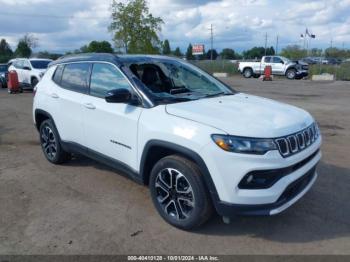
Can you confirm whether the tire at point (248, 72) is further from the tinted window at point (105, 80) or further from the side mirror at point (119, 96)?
the side mirror at point (119, 96)

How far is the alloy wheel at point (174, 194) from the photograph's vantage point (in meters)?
3.50

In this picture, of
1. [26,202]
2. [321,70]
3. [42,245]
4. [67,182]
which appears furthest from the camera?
[321,70]

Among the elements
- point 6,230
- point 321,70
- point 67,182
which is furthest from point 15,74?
point 321,70

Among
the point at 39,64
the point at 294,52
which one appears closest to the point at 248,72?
the point at 39,64

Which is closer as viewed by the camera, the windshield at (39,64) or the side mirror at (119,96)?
the side mirror at (119,96)

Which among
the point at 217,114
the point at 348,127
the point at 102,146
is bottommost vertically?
the point at 348,127

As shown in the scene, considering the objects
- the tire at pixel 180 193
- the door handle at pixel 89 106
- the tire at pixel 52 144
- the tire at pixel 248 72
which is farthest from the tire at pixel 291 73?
the tire at pixel 180 193

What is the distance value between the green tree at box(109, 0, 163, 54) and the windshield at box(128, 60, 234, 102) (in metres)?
20.7

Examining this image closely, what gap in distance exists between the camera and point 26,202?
4.39 meters

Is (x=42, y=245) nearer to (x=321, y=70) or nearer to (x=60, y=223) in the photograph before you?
(x=60, y=223)

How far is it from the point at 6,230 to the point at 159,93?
87.7 inches

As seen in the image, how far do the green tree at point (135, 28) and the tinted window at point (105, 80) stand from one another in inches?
824

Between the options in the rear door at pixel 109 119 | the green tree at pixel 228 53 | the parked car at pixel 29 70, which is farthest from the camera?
the green tree at pixel 228 53

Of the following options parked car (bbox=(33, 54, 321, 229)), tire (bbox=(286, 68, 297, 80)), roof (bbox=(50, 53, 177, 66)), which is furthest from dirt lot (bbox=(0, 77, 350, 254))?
tire (bbox=(286, 68, 297, 80))
